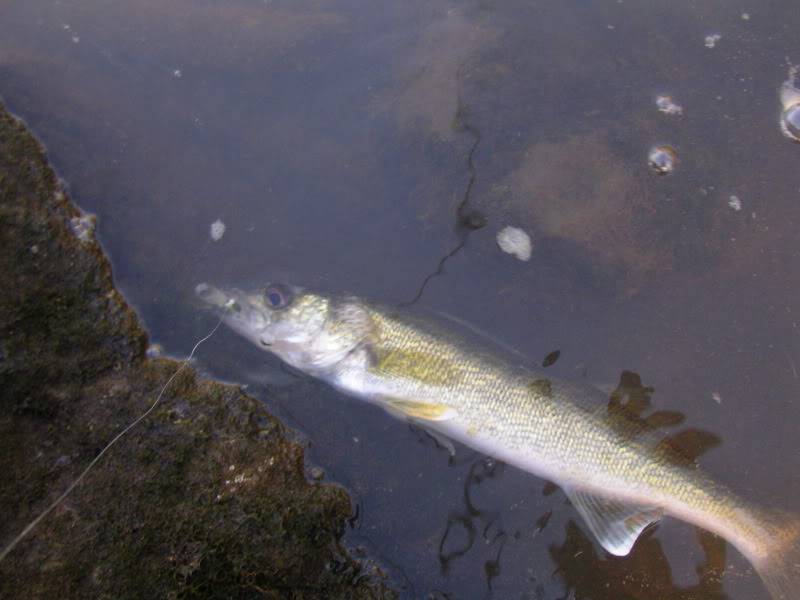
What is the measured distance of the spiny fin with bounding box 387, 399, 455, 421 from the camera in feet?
11.1

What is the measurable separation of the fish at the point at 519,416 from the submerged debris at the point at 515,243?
82 centimetres

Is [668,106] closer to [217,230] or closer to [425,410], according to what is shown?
[425,410]

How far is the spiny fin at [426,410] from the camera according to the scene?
3379 mm

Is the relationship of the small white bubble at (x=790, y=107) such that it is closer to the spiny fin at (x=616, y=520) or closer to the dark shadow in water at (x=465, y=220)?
the dark shadow in water at (x=465, y=220)

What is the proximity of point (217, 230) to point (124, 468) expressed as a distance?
1.87m

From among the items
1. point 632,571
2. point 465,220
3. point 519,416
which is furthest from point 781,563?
point 465,220

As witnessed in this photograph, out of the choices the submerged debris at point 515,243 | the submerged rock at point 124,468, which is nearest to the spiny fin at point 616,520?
the submerged rock at point 124,468

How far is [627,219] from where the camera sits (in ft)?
12.9

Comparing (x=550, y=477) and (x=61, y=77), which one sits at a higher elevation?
(x=61, y=77)

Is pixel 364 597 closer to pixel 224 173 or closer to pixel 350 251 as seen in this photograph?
pixel 350 251

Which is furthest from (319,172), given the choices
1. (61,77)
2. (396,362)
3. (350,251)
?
(61,77)

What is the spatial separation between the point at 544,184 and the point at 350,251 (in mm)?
1481

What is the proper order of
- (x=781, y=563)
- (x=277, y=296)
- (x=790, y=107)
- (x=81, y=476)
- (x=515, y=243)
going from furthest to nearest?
(x=790, y=107), (x=515, y=243), (x=277, y=296), (x=781, y=563), (x=81, y=476)

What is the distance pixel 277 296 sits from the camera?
12.2 ft
